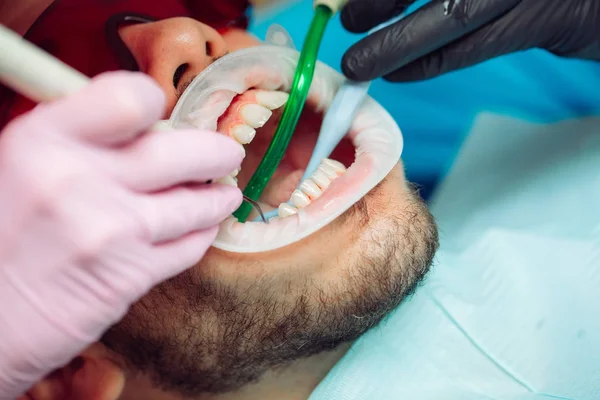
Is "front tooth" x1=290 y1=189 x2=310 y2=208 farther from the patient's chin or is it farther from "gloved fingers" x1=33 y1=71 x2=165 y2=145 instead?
"gloved fingers" x1=33 y1=71 x2=165 y2=145

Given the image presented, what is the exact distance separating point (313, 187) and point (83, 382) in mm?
502

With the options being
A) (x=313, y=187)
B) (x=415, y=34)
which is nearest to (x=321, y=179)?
(x=313, y=187)

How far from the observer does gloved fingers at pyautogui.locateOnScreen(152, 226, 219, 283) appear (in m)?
0.66

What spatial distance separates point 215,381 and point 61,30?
25.8 inches

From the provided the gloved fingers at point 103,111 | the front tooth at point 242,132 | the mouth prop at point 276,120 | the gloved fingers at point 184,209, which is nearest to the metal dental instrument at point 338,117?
the mouth prop at point 276,120

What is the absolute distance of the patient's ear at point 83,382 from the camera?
933mm

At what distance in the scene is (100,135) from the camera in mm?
592

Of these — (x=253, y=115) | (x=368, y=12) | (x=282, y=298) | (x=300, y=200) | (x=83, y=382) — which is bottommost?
(x=83, y=382)

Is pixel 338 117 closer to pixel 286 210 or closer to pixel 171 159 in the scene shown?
pixel 286 210

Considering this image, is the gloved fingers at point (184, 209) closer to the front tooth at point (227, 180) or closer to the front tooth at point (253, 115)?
the front tooth at point (227, 180)

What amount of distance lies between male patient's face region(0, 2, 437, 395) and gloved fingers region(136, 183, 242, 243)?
16 centimetres

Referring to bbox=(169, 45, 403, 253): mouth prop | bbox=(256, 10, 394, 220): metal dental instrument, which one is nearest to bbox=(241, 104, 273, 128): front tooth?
bbox=(169, 45, 403, 253): mouth prop

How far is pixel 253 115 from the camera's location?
96 cm

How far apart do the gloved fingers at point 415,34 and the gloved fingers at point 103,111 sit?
1.65 ft
